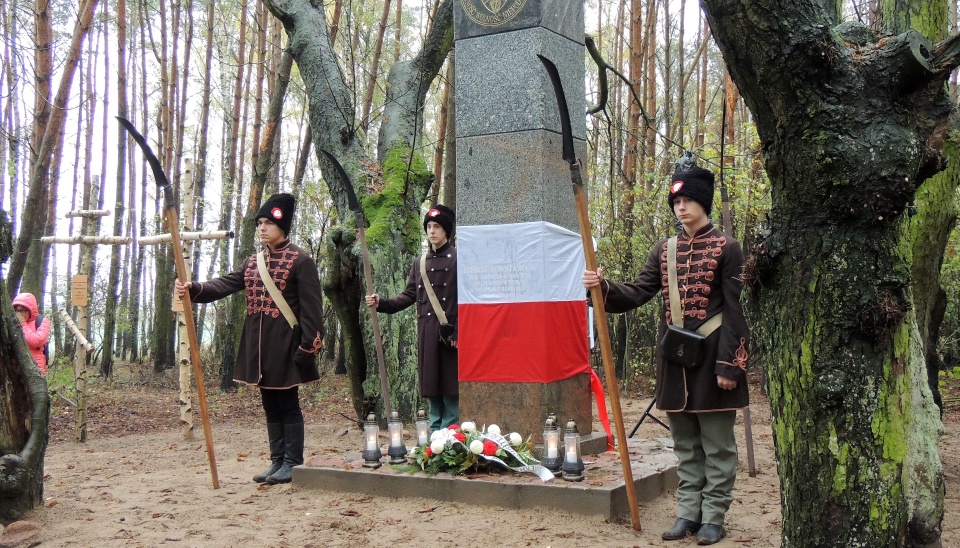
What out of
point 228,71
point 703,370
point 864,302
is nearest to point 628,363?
point 703,370

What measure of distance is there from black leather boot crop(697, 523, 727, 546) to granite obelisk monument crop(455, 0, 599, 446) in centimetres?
179

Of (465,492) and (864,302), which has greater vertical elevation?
(864,302)

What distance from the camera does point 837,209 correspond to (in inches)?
140

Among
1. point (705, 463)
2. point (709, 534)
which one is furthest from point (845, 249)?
point (709, 534)

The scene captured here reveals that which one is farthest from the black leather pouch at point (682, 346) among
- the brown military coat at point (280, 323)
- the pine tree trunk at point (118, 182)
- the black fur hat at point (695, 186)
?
the pine tree trunk at point (118, 182)

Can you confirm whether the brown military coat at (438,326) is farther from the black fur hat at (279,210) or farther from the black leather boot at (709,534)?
the black leather boot at (709,534)

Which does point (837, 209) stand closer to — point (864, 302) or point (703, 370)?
point (864, 302)

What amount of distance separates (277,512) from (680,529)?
2702 millimetres

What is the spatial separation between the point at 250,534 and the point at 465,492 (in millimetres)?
1452

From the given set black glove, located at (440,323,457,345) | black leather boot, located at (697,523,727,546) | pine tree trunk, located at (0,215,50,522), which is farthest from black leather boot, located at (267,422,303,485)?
black leather boot, located at (697,523,727,546)

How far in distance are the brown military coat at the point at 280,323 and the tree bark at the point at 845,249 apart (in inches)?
160

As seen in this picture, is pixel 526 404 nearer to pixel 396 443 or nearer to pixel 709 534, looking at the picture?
pixel 396 443

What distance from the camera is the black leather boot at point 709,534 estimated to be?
197 inches

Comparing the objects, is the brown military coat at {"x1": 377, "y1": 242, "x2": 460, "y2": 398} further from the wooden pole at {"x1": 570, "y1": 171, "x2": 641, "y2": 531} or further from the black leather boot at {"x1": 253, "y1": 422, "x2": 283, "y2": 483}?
the wooden pole at {"x1": 570, "y1": 171, "x2": 641, "y2": 531}
